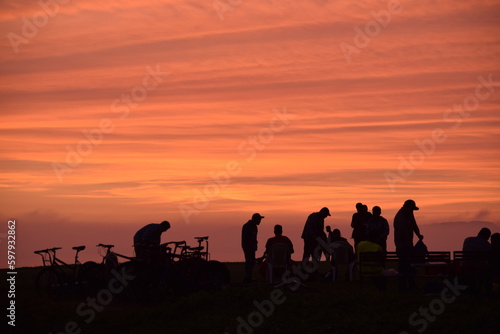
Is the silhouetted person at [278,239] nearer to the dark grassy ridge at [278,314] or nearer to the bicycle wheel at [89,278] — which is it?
the dark grassy ridge at [278,314]

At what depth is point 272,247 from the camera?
23.4 m

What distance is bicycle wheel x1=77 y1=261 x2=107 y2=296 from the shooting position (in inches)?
881

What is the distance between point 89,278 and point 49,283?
3.53 feet

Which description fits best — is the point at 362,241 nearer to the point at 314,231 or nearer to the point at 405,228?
the point at 405,228

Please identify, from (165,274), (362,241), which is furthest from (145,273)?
(362,241)

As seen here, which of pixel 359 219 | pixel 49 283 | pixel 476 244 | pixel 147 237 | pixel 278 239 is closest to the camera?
pixel 476 244

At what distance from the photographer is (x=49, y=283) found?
894 inches

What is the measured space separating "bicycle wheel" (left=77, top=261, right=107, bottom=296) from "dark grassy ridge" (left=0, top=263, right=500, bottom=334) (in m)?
1.61

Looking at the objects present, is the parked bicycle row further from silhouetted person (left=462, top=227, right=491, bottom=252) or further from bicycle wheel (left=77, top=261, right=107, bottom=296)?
silhouetted person (left=462, top=227, right=491, bottom=252)

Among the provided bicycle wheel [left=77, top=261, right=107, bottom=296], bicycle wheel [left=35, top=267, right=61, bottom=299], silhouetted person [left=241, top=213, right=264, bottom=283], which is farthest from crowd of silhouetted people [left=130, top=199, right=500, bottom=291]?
bicycle wheel [left=35, top=267, right=61, bottom=299]

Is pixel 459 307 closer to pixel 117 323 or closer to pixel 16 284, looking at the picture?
pixel 117 323

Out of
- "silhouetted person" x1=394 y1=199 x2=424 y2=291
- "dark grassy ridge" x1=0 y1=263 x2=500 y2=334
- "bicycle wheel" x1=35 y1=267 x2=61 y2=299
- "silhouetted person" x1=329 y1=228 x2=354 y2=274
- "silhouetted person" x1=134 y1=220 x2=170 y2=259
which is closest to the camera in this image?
"dark grassy ridge" x1=0 y1=263 x2=500 y2=334

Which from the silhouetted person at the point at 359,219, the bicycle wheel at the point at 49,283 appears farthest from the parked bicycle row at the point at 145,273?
the silhouetted person at the point at 359,219

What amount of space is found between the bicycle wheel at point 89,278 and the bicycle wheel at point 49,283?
22.0 inches
